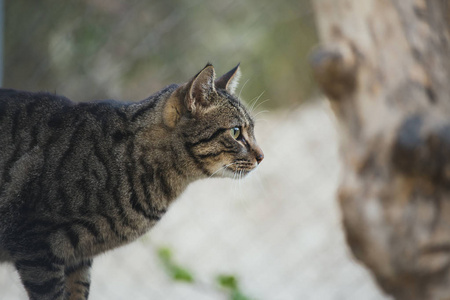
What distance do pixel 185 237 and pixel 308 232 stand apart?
2.69 ft

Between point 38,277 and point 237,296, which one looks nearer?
point 38,277

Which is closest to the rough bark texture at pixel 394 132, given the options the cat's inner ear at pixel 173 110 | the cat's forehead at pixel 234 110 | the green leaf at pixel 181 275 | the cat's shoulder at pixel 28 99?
the cat's forehead at pixel 234 110

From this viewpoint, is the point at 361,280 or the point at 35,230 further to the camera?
the point at 361,280

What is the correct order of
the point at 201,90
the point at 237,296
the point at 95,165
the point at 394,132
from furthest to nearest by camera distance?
1. the point at 237,296
2. the point at 201,90
3. the point at 95,165
4. the point at 394,132

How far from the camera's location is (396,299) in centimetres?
171

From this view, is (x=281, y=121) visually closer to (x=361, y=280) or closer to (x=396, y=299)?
(x=361, y=280)

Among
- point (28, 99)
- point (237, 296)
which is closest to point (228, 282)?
point (237, 296)

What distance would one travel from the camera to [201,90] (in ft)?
5.93

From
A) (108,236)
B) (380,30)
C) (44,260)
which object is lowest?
(44,260)

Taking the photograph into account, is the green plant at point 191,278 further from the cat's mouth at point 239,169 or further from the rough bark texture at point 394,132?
the rough bark texture at point 394,132

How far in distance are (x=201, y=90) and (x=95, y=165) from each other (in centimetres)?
43

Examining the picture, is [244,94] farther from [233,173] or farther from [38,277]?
[38,277]

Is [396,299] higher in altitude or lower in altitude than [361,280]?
lower

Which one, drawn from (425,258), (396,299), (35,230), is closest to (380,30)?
(425,258)
